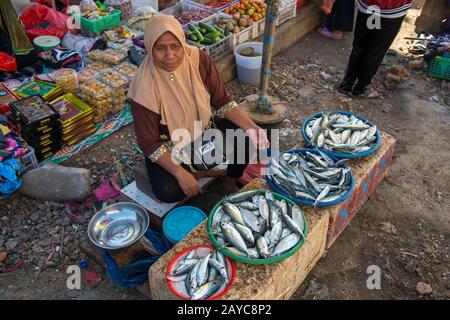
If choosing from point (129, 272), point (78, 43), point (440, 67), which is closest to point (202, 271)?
point (129, 272)

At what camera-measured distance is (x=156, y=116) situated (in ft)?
10.4

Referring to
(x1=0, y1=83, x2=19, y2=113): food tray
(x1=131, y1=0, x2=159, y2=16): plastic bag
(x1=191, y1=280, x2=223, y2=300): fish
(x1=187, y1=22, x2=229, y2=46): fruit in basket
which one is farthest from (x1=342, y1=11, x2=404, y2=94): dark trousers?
(x1=0, y1=83, x2=19, y2=113): food tray

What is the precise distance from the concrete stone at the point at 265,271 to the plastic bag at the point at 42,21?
12.9 feet

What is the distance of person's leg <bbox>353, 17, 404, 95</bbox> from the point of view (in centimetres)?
506

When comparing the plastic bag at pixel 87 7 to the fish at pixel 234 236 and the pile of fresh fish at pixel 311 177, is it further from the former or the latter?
the fish at pixel 234 236

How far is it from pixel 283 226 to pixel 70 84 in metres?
3.18

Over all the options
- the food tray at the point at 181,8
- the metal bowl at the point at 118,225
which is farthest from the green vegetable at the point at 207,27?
the metal bowl at the point at 118,225

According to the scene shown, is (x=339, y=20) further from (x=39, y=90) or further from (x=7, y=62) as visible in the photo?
(x=7, y=62)

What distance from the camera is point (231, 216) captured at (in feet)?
9.08

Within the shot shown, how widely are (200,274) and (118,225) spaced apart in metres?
0.98

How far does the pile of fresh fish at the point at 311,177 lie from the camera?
295cm

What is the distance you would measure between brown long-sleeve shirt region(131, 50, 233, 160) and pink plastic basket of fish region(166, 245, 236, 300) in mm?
900

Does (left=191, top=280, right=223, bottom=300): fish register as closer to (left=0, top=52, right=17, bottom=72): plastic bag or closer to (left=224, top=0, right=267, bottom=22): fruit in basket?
(left=0, top=52, right=17, bottom=72): plastic bag
